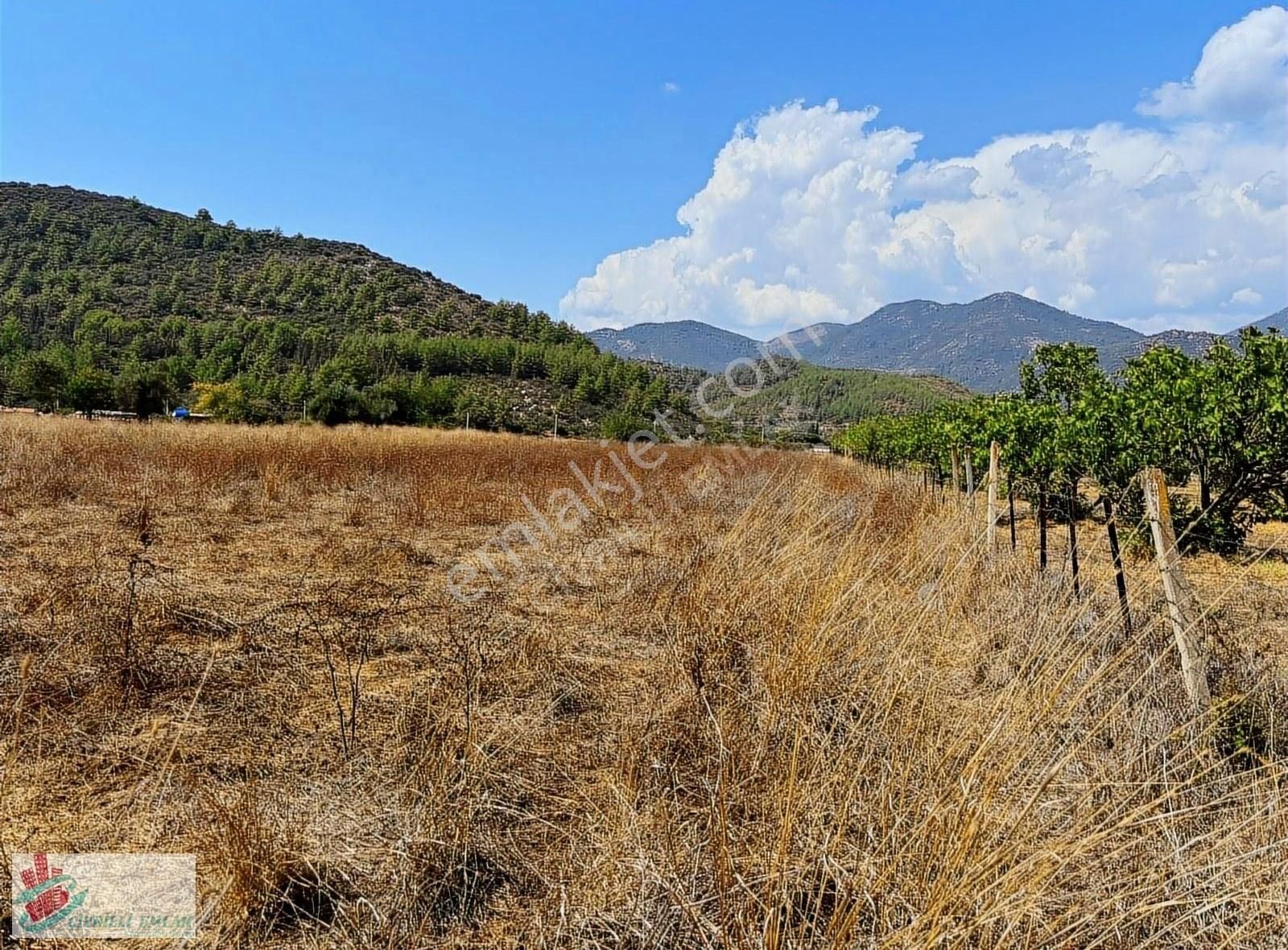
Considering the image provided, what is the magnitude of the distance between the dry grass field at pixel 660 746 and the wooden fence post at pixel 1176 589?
107mm

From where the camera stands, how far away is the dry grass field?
138 centimetres

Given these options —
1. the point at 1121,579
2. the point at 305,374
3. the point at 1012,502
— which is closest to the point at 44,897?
the point at 1121,579

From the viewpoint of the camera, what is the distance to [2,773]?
6.30ft

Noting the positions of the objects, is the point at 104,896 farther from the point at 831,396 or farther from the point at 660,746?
the point at 831,396

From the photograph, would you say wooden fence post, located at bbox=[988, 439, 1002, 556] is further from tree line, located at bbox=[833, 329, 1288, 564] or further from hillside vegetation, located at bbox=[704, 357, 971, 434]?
hillside vegetation, located at bbox=[704, 357, 971, 434]

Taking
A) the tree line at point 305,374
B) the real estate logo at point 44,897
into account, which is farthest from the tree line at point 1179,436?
the tree line at point 305,374

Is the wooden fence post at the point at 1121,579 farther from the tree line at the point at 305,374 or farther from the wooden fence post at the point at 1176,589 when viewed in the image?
the tree line at the point at 305,374

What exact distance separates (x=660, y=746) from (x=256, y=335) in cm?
4989

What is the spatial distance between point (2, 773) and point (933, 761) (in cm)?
279

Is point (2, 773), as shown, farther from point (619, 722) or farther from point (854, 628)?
point (854, 628)

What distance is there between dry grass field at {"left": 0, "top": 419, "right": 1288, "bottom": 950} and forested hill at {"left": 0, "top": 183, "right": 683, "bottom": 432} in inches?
1072

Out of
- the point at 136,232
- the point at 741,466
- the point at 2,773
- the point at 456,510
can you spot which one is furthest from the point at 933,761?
the point at 136,232

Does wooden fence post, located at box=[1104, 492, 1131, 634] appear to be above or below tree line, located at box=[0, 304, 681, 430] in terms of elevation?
below

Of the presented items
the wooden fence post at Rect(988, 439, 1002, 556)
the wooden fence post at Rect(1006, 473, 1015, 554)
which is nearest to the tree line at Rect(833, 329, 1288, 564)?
the wooden fence post at Rect(1006, 473, 1015, 554)
